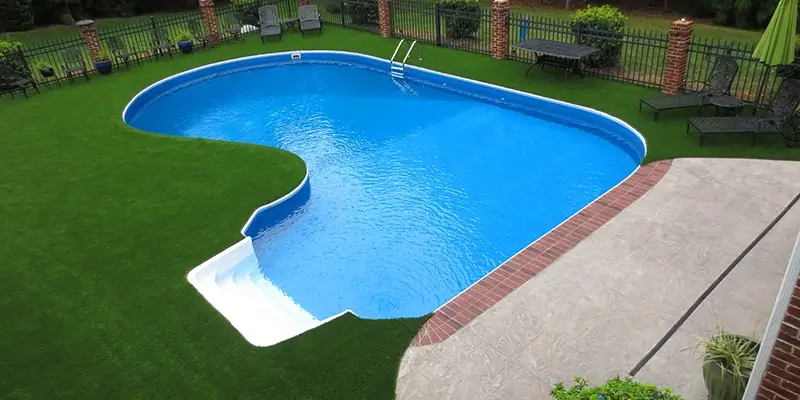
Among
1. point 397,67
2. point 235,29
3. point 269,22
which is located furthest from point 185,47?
point 397,67

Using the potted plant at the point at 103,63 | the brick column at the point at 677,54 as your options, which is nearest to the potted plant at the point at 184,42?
the potted plant at the point at 103,63

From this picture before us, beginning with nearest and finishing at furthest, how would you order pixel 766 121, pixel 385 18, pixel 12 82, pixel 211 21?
1. pixel 766 121
2. pixel 12 82
3. pixel 385 18
4. pixel 211 21

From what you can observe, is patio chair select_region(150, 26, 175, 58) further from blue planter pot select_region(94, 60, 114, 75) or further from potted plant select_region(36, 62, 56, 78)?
potted plant select_region(36, 62, 56, 78)

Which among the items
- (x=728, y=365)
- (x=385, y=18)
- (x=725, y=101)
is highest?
(x=385, y=18)

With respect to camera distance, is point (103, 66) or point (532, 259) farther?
point (103, 66)

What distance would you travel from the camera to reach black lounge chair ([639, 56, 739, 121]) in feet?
37.8

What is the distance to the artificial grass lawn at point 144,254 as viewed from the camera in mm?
6426

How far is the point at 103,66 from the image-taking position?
1825 centimetres

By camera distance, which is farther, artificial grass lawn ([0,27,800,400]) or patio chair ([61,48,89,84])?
patio chair ([61,48,89,84])

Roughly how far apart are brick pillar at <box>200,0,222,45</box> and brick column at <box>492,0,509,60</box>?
10.8 metres

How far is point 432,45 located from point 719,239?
43.8 ft

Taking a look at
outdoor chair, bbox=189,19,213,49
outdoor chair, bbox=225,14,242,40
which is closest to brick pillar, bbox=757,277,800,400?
outdoor chair, bbox=189,19,213,49

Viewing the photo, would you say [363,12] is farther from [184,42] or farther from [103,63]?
[103,63]

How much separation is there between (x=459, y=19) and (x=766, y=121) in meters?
11.1
